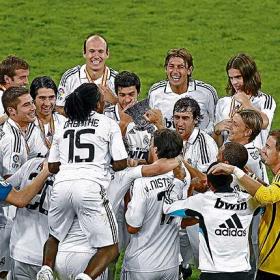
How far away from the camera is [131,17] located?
18.0 metres

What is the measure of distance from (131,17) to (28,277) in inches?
380

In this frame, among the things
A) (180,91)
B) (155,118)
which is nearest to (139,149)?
(155,118)

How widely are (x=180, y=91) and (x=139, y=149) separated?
0.74 metres

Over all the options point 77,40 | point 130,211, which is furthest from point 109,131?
point 77,40

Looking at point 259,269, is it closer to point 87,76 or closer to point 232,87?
point 232,87

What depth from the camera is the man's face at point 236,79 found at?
9953 mm

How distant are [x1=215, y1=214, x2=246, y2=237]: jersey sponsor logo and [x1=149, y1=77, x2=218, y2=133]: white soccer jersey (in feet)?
6.97

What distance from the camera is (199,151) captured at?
9531mm

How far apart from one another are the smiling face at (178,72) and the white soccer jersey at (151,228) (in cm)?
168

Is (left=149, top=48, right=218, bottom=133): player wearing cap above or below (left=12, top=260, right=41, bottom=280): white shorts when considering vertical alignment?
above

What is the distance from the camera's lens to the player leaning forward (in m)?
8.37

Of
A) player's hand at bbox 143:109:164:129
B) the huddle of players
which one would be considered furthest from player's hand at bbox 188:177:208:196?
player's hand at bbox 143:109:164:129

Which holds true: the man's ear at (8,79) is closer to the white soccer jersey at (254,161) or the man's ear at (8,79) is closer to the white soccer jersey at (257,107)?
the white soccer jersey at (257,107)

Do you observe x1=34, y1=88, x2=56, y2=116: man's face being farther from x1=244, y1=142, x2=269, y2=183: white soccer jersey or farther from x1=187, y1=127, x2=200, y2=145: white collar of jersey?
x1=244, y1=142, x2=269, y2=183: white soccer jersey
